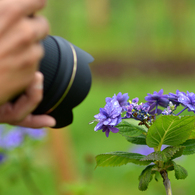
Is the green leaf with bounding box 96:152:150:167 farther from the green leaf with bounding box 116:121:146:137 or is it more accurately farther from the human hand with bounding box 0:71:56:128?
the human hand with bounding box 0:71:56:128

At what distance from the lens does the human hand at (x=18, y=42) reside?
1.24 ft

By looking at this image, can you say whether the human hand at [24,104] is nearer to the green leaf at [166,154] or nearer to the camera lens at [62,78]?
the camera lens at [62,78]

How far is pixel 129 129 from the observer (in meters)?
0.55

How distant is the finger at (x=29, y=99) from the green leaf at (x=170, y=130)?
0.59ft

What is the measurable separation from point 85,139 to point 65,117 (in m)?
2.79

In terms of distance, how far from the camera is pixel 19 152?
1720 millimetres

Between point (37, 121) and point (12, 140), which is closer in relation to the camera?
point (37, 121)

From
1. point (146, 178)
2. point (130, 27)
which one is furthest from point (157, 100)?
point (130, 27)

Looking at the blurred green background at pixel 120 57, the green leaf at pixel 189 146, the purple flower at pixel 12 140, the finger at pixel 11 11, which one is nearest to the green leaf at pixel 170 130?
the green leaf at pixel 189 146

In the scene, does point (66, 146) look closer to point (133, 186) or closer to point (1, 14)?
point (133, 186)

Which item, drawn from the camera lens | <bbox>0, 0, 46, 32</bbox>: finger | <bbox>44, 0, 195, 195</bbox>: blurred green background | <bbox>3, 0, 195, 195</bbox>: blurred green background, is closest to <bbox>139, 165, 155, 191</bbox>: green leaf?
the camera lens

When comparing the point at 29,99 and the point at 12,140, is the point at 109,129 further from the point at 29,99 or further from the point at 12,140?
the point at 12,140

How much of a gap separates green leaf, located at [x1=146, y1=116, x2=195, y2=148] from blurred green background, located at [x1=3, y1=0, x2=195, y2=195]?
1.71 m

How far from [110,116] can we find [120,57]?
5971 mm
